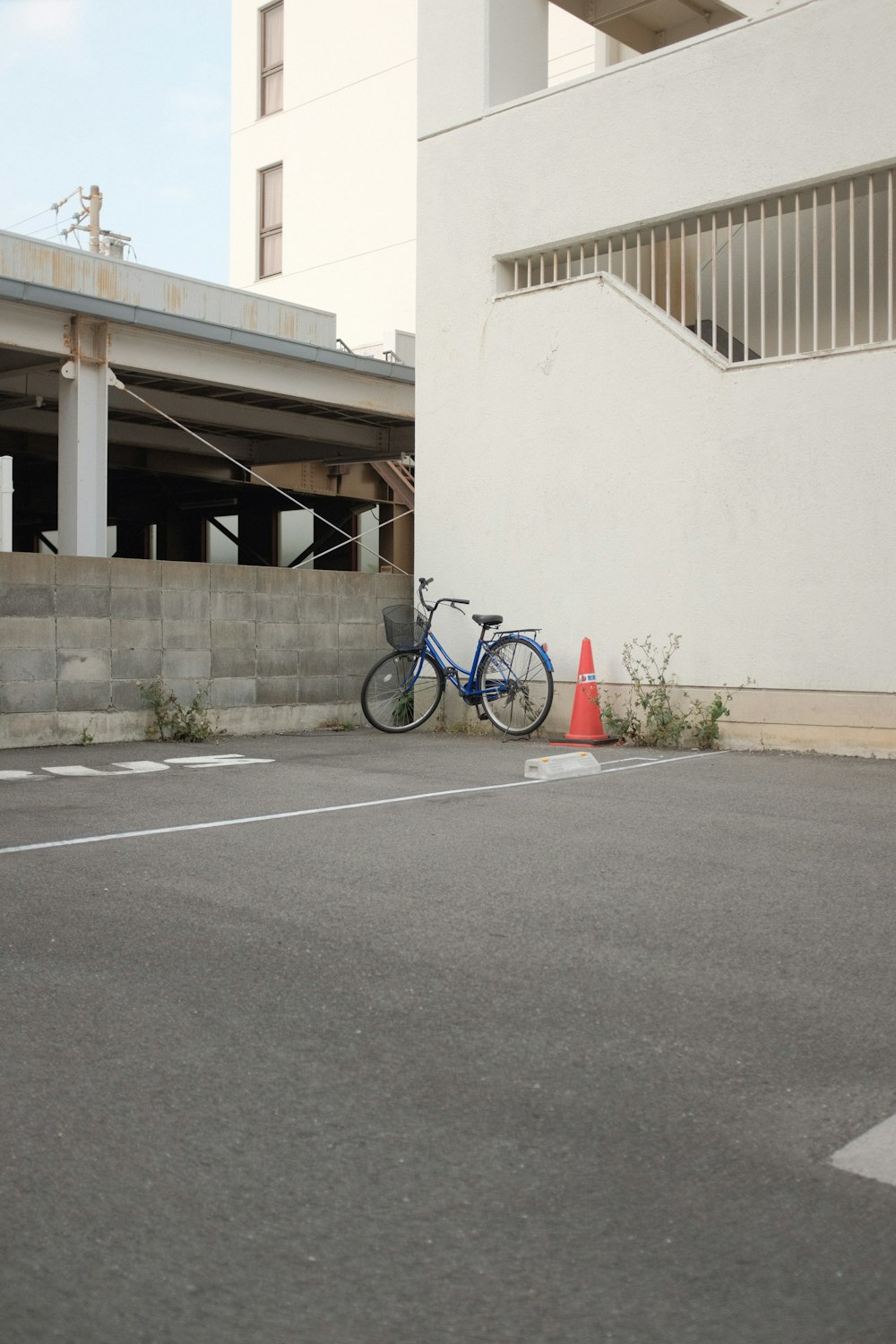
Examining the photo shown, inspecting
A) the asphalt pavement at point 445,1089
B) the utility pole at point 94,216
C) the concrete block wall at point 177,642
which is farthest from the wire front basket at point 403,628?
the utility pole at point 94,216

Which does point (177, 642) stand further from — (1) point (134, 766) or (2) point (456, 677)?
(2) point (456, 677)

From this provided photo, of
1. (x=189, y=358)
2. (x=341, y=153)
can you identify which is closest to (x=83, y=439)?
(x=189, y=358)

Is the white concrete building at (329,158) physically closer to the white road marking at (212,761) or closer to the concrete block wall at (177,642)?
the concrete block wall at (177,642)

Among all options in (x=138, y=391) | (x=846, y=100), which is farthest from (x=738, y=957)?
(x=138, y=391)

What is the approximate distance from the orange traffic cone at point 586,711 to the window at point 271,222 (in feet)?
61.8

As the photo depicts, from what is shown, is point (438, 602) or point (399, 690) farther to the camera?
point (399, 690)

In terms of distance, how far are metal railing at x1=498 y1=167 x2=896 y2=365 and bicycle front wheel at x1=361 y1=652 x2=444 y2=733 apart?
3658 millimetres

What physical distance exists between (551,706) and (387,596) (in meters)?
2.43

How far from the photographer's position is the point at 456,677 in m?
11.8

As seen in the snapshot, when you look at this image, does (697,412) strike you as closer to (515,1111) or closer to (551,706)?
(551,706)

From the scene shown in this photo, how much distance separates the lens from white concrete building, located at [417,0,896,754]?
9.78 m

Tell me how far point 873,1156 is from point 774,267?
30.0 ft

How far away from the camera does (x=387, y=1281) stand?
6.85 ft

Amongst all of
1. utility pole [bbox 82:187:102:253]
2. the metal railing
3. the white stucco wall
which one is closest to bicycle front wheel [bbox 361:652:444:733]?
the metal railing
